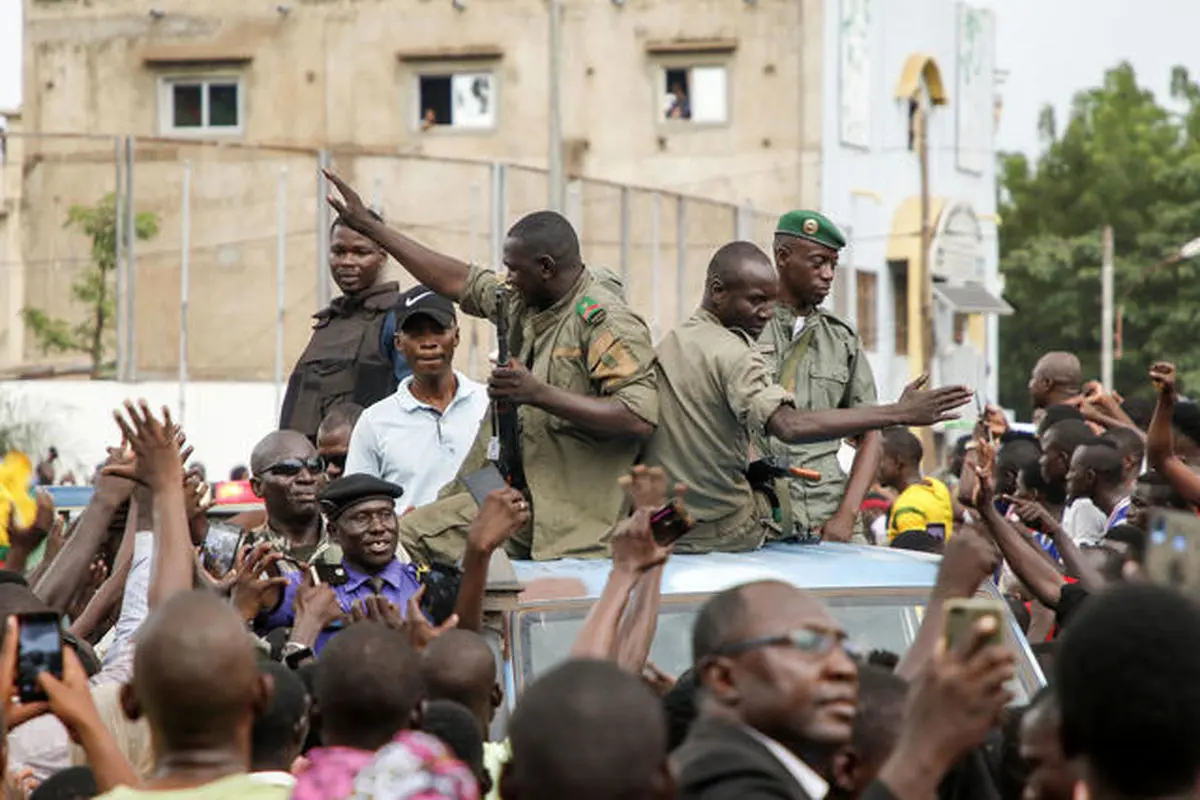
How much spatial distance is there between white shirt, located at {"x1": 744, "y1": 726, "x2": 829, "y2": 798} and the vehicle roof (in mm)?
2797

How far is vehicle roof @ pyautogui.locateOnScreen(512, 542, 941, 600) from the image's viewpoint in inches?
285

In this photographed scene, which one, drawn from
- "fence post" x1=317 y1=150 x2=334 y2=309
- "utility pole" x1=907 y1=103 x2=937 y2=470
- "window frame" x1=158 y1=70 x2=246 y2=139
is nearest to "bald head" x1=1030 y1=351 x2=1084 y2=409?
"fence post" x1=317 y1=150 x2=334 y2=309

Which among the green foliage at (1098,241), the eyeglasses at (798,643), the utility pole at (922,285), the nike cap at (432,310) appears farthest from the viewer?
the green foliage at (1098,241)

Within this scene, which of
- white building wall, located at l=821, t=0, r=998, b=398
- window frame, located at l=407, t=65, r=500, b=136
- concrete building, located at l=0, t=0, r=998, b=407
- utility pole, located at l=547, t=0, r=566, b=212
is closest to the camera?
utility pole, located at l=547, t=0, r=566, b=212

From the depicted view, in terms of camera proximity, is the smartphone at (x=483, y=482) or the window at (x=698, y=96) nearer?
the smartphone at (x=483, y=482)

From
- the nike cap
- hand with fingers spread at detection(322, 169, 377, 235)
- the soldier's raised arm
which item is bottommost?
the nike cap

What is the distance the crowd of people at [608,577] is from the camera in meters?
3.79

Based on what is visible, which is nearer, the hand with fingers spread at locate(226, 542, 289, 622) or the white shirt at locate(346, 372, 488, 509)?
the hand with fingers spread at locate(226, 542, 289, 622)

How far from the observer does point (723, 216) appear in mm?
30703

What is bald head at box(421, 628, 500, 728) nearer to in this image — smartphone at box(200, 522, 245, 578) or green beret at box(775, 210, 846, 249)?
smartphone at box(200, 522, 245, 578)

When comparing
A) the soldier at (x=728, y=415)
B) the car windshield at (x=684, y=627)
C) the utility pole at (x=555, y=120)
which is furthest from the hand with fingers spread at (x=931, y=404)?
the utility pole at (x=555, y=120)

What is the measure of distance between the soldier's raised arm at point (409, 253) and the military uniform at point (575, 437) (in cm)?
60

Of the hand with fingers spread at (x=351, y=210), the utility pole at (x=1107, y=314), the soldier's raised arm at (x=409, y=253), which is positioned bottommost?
the utility pole at (x=1107, y=314)

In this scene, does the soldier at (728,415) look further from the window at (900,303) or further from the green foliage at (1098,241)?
the green foliage at (1098,241)
